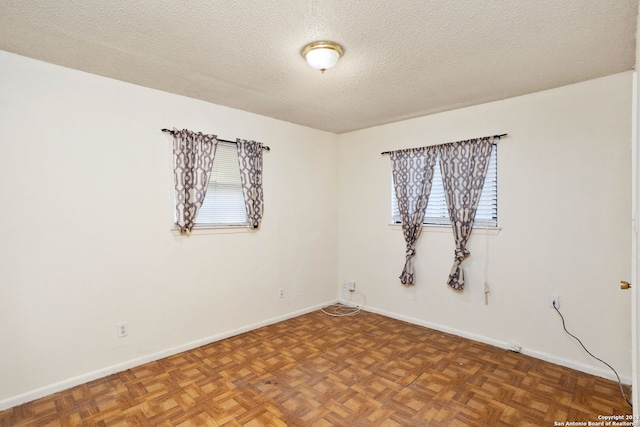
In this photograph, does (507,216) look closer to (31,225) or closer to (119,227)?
(119,227)

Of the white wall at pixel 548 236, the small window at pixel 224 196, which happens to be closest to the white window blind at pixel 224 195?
the small window at pixel 224 196

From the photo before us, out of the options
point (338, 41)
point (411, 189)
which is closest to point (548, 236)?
point (411, 189)

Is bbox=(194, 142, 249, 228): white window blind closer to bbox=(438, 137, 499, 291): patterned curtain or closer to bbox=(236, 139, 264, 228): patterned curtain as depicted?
bbox=(236, 139, 264, 228): patterned curtain

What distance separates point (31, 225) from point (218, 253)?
58.0 inches

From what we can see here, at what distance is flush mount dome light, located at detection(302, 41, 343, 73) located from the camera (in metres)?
2.09

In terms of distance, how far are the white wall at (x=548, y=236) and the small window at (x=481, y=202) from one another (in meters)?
0.08

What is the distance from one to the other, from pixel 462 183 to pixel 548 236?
0.89 m

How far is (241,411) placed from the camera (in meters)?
2.16

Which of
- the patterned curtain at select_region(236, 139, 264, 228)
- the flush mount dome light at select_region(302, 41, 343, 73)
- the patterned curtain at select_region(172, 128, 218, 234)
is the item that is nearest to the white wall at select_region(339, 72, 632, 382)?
the patterned curtain at select_region(236, 139, 264, 228)

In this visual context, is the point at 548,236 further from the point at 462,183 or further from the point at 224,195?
the point at 224,195

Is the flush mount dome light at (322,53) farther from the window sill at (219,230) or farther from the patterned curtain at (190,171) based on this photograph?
the window sill at (219,230)

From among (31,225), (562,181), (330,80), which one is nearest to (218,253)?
(31,225)

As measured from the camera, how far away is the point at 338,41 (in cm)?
206

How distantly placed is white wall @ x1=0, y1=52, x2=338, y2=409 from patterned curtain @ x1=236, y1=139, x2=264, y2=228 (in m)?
0.14
